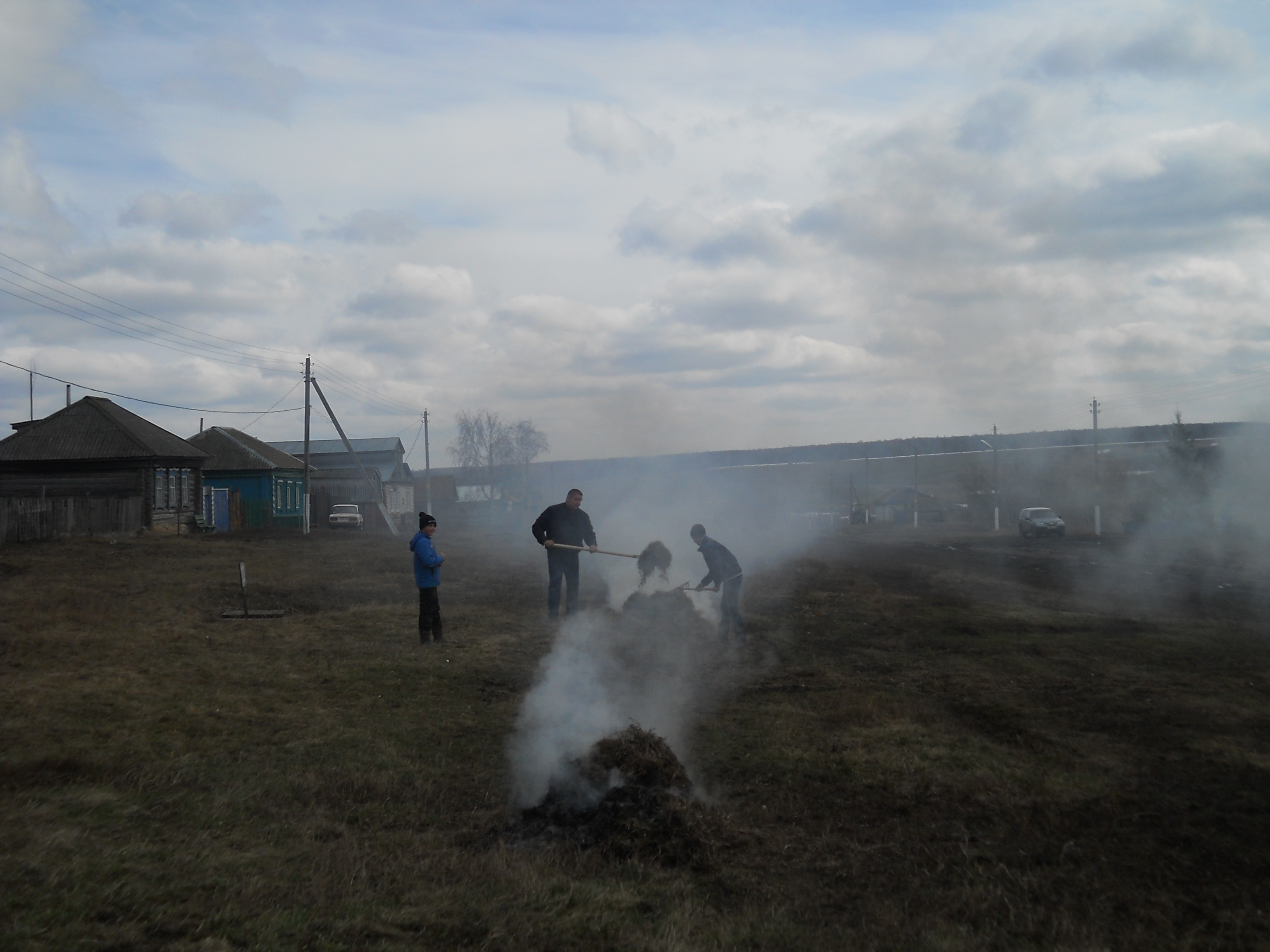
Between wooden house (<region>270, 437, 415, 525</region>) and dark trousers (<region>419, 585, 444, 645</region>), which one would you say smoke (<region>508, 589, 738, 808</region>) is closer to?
dark trousers (<region>419, 585, 444, 645</region>)

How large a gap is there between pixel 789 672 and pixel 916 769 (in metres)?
3.90

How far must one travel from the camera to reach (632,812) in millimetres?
5414

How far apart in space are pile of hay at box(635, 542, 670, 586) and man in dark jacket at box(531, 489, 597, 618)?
3.73m

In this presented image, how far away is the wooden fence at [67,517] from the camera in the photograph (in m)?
22.8

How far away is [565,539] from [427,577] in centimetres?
183

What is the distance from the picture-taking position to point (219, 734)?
7.33 m

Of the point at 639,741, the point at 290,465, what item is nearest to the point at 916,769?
the point at 639,741

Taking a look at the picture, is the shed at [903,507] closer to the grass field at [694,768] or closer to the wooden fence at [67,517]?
the wooden fence at [67,517]

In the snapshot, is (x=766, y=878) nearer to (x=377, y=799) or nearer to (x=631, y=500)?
(x=377, y=799)

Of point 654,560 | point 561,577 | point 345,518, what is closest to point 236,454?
point 345,518

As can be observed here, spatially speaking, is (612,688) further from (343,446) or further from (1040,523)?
(343,446)

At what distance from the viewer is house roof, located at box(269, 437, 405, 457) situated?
6344cm

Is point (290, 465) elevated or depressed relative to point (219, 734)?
elevated

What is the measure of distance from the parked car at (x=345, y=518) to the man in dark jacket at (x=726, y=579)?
3359cm
